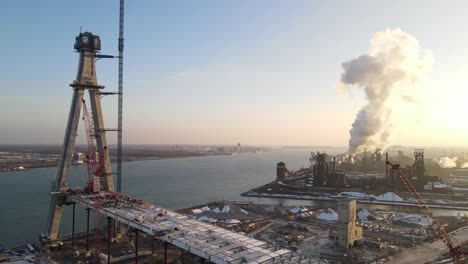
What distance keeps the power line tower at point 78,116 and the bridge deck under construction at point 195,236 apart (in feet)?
17.6

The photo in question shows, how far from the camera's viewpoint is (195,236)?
2111 centimetres

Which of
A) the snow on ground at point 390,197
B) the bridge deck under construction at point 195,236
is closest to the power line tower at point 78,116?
the bridge deck under construction at point 195,236

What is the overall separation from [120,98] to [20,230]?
17.7 m

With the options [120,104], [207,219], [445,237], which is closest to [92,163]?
[120,104]

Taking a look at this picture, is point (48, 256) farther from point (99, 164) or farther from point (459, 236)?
point (459, 236)

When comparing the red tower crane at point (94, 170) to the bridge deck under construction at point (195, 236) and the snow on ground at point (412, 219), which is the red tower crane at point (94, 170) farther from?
the snow on ground at point (412, 219)

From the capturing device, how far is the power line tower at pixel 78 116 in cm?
3450

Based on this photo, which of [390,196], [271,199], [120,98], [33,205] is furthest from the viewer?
[271,199]

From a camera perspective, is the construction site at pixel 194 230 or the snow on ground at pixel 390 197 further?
the snow on ground at pixel 390 197

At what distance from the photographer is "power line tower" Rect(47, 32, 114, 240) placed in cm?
3450

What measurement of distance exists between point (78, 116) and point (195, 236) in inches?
825

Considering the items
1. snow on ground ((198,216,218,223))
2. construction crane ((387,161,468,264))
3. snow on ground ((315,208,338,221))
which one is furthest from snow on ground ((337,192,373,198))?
snow on ground ((198,216,218,223))

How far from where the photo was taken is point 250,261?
17109 millimetres

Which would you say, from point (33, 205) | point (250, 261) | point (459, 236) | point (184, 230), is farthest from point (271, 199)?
point (250, 261)
